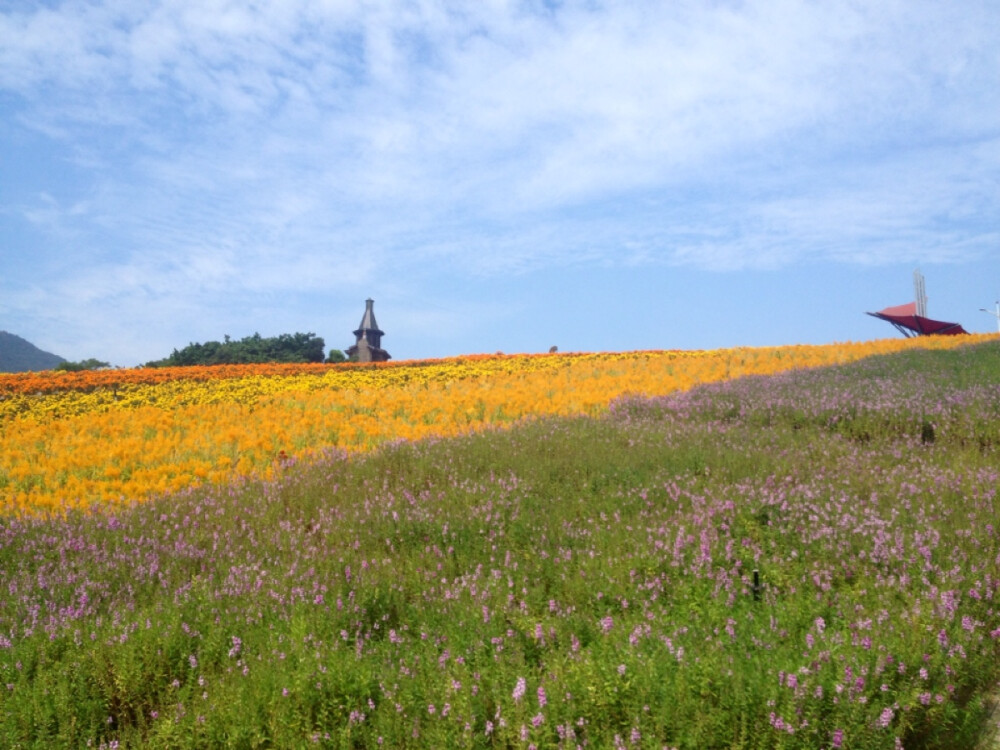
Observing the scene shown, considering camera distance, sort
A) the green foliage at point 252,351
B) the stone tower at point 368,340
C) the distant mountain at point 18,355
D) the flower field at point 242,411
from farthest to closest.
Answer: the distant mountain at point 18,355 → the stone tower at point 368,340 → the green foliage at point 252,351 → the flower field at point 242,411

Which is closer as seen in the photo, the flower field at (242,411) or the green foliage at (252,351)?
the flower field at (242,411)

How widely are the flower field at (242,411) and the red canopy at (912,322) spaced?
10.9 meters

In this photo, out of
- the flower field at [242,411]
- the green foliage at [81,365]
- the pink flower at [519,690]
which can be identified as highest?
the green foliage at [81,365]

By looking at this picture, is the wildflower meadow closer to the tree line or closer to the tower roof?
the tree line

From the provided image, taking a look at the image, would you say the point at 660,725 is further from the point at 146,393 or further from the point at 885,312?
the point at 885,312

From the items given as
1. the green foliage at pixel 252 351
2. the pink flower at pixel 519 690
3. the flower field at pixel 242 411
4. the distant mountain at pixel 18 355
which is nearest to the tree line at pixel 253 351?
the green foliage at pixel 252 351

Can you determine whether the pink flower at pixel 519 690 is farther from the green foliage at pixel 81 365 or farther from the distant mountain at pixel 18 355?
the distant mountain at pixel 18 355

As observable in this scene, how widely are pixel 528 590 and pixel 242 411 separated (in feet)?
32.9

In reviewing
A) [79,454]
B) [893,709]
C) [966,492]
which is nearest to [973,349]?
[966,492]

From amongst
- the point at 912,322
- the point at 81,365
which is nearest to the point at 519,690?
the point at 81,365

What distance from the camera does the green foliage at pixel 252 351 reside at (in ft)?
107

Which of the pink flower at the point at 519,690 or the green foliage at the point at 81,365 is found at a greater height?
the green foliage at the point at 81,365

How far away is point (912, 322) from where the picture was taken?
30469 mm

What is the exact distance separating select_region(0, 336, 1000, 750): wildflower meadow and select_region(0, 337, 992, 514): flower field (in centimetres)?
14
